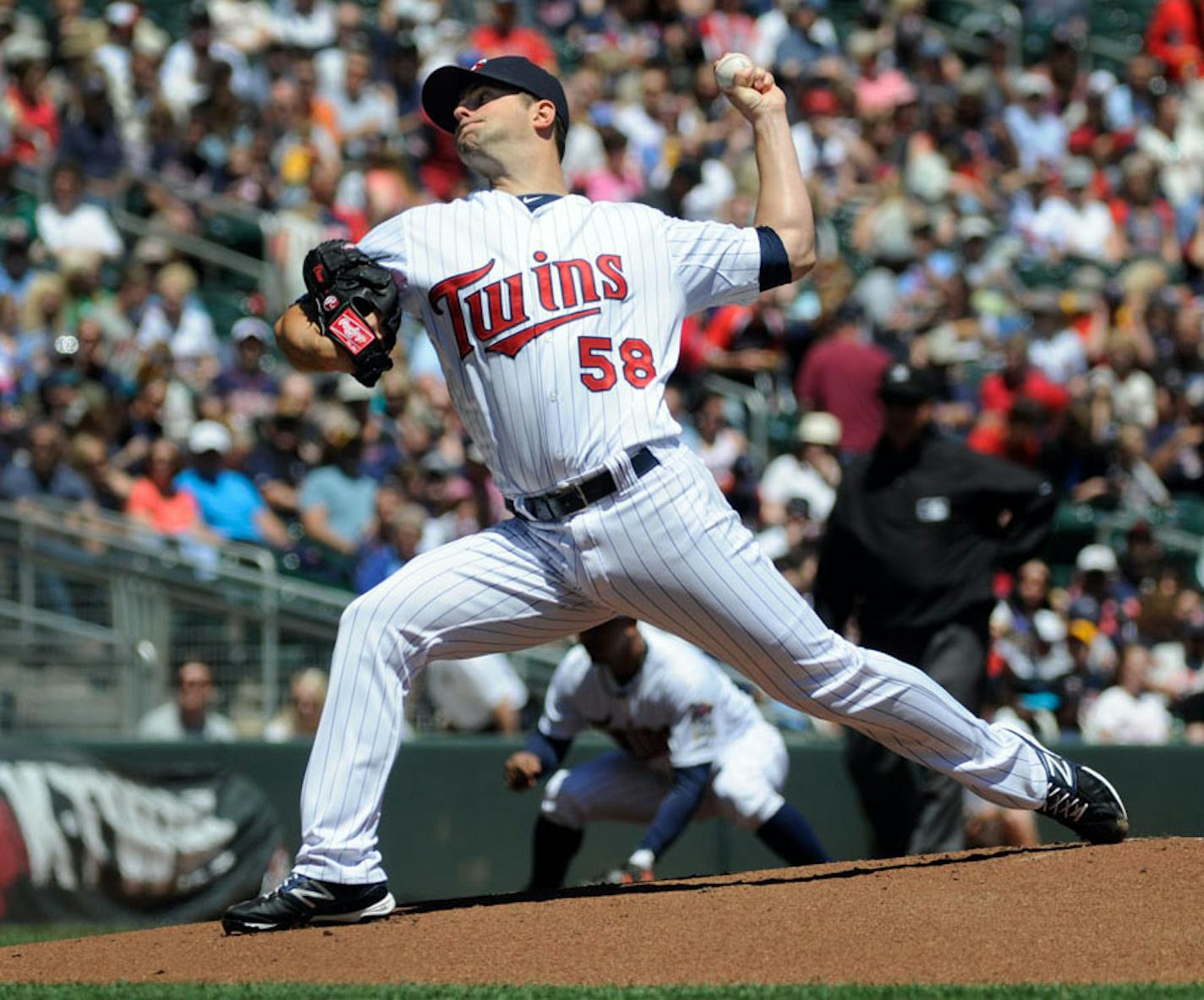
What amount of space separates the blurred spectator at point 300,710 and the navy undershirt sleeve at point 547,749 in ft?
8.60

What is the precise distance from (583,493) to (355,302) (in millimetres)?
684

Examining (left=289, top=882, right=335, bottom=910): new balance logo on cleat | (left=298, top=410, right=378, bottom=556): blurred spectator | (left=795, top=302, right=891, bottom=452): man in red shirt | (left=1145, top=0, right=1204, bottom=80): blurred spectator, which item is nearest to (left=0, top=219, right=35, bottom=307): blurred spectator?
(left=298, top=410, right=378, bottom=556): blurred spectator

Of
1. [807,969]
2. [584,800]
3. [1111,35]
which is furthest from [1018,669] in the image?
[1111,35]

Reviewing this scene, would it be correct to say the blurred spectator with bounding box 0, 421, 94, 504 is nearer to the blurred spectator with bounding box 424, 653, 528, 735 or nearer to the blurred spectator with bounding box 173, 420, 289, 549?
the blurred spectator with bounding box 173, 420, 289, 549

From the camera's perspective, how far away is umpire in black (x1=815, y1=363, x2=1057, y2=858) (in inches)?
294

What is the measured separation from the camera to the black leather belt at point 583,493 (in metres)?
4.74

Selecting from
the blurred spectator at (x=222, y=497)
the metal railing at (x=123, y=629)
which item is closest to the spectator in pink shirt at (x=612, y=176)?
the blurred spectator at (x=222, y=497)

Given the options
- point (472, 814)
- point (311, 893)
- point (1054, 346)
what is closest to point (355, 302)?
point (311, 893)

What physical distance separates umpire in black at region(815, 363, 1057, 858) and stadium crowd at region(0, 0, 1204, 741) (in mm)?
1473

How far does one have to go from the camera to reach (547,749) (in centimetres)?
723

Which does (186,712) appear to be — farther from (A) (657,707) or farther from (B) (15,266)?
(B) (15,266)

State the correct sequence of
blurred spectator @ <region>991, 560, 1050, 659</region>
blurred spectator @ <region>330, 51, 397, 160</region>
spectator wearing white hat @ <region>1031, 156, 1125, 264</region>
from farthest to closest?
spectator wearing white hat @ <region>1031, 156, 1125, 264</region>
blurred spectator @ <region>330, 51, 397, 160</region>
blurred spectator @ <region>991, 560, 1050, 659</region>

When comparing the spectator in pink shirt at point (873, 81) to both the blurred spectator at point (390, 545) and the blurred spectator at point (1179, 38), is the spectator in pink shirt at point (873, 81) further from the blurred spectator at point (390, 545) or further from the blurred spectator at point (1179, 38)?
the blurred spectator at point (390, 545)

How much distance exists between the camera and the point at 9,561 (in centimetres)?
984
